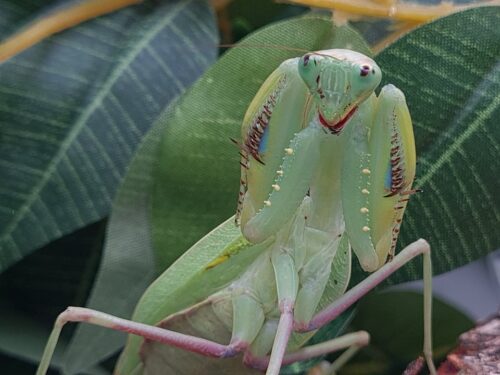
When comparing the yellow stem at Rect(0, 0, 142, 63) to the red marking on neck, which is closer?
the red marking on neck

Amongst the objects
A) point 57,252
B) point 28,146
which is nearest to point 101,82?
point 28,146

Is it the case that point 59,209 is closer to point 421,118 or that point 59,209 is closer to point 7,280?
point 7,280

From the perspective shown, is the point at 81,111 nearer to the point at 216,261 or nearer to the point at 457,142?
the point at 216,261

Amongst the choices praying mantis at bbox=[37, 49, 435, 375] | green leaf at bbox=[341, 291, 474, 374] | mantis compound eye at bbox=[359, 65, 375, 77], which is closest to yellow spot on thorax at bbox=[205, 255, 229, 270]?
praying mantis at bbox=[37, 49, 435, 375]

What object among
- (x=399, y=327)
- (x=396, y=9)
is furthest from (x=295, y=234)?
(x=399, y=327)

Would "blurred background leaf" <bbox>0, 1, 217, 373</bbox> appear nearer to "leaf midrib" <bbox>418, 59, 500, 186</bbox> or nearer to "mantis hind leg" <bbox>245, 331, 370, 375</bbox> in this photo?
"mantis hind leg" <bbox>245, 331, 370, 375</bbox>
